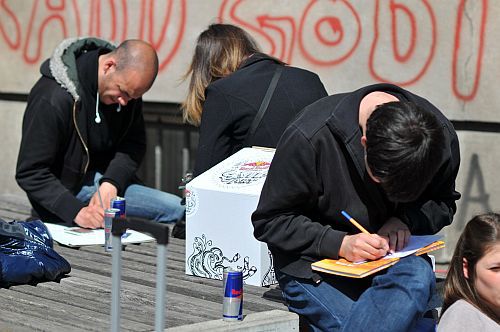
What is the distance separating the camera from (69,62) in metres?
5.80

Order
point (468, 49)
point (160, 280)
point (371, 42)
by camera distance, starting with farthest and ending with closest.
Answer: point (371, 42) → point (468, 49) → point (160, 280)

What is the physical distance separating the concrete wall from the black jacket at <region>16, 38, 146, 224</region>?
4.18ft

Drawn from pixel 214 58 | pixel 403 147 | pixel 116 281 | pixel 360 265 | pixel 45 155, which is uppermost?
pixel 403 147

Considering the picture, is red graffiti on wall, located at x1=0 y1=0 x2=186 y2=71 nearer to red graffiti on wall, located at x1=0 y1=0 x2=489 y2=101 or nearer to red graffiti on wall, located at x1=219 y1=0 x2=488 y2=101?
red graffiti on wall, located at x1=0 y1=0 x2=489 y2=101

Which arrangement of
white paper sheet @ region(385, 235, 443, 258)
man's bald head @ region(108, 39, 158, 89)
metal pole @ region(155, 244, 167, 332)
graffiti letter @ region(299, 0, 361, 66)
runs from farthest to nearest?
1. graffiti letter @ region(299, 0, 361, 66)
2. man's bald head @ region(108, 39, 158, 89)
3. white paper sheet @ region(385, 235, 443, 258)
4. metal pole @ region(155, 244, 167, 332)

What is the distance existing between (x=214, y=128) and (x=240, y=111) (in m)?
0.15

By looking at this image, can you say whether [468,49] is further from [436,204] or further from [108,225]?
[108,225]

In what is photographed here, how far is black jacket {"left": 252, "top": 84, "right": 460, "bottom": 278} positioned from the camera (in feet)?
12.7

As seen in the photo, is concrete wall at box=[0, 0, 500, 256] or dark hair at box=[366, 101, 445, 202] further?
concrete wall at box=[0, 0, 500, 256]

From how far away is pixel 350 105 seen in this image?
3.88 meters

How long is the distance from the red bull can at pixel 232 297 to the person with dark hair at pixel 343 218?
21 centimetres

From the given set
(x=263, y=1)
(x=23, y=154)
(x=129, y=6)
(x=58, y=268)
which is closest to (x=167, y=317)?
(x=58, y=268)

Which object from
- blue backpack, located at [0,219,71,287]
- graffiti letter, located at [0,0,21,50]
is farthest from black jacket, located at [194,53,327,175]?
graffiti letter, located at [0,0,21,50]

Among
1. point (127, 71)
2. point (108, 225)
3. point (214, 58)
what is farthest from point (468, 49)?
point (108, 225)
